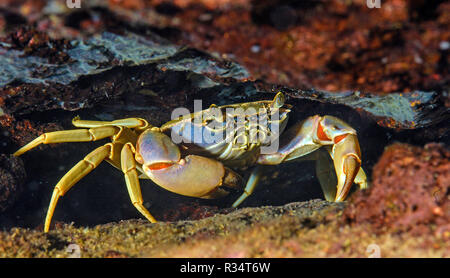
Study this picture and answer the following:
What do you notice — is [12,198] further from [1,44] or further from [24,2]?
[24,2]

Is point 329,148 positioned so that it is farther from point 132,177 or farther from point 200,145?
point 132,177

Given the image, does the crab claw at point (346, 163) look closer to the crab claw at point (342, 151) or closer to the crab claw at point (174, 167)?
the crab claw at point (342, 151)

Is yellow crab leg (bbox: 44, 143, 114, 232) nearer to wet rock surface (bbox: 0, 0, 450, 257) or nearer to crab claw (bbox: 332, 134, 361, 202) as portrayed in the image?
wet rock surface (bbox: 0, 0, 450, 257)

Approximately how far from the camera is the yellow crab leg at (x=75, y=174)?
251 centimetres

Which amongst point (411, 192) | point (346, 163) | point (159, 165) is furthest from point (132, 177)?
point (411, 192)

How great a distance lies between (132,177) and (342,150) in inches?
81.1

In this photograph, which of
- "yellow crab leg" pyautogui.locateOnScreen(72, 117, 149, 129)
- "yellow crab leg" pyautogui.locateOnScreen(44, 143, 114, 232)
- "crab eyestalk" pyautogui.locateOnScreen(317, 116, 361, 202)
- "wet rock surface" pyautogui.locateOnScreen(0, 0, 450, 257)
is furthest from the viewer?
"yellow crab leg" pyautogui.locateOnScreen(72, 117, 149, 129)

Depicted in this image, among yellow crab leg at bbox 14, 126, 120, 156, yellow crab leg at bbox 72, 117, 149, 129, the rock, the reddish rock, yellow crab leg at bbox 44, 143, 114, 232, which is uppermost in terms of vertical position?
the reddish rock

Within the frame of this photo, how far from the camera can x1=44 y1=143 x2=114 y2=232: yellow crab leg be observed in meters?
2.51

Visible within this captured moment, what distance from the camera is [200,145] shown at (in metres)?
3.10

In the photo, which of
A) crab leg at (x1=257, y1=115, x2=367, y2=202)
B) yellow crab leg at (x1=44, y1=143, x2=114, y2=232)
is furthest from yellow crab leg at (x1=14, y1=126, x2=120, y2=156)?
crab leg at (x1=257, y1=115, x2=367, y2=202)

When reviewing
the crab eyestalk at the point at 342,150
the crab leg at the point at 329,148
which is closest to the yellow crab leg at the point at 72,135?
the crab leg at the point at 329,148

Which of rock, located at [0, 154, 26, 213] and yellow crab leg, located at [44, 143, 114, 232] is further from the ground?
yellow crab leg, located at [44, 143, 114, 232]

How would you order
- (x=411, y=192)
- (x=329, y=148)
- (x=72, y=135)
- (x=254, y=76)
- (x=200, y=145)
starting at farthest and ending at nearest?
(x=329, y=148) → (x=200, y=145) → (x=72, y=135) → (x=254, y=76) → (x=411, y=192)
